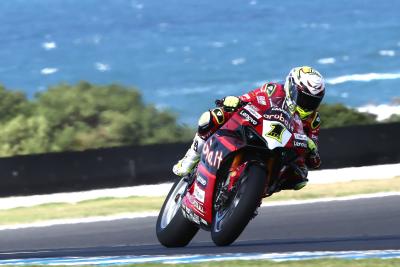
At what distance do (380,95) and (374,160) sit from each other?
91.1 feet

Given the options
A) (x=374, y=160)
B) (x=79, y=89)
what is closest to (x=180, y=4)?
(x=79, y=89)

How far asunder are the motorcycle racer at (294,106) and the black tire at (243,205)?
41 centimetres

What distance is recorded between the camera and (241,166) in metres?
7.32

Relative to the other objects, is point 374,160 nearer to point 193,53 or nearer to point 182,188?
point 182,188

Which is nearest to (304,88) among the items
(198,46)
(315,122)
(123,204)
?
(315,122)

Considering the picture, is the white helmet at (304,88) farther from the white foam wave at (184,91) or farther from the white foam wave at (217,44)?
the white foam wave at (217,44)

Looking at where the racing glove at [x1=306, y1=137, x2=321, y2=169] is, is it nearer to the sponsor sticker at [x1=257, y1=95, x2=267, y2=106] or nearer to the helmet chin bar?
the helmet chin bar

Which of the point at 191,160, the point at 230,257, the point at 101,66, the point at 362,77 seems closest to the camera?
the point at 230,257

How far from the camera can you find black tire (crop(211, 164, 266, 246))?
23.1 ft

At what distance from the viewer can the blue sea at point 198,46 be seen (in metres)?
46.5

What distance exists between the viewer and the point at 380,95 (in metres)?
41.9

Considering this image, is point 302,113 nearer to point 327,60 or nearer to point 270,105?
point 270,105

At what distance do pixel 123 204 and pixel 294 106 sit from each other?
5829 millimetres

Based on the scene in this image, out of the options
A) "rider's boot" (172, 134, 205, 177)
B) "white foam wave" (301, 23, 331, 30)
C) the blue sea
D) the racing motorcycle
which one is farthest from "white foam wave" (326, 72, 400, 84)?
the racing motorcycle
